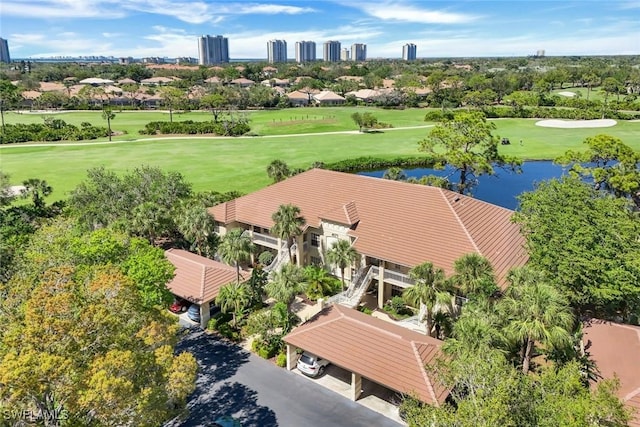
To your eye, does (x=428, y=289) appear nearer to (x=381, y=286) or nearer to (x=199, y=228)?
(x=381, y=286)

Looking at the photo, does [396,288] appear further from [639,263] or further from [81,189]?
[81,189]

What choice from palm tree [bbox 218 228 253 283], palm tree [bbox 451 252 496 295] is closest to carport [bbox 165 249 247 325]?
palm tree [bbox 218 228 253 283]

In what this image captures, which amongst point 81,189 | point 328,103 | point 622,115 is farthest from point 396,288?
point 328,103

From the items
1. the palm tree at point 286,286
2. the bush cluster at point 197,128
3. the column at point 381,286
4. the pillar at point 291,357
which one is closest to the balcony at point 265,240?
the palm tree at point 286,286

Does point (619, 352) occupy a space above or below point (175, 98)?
below

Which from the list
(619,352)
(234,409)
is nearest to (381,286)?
(234,409)

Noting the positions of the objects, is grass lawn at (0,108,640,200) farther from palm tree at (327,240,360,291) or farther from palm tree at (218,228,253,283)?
palm tree at (327,240,360,291)

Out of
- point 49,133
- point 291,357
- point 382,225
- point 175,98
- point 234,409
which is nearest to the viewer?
point 234,409
